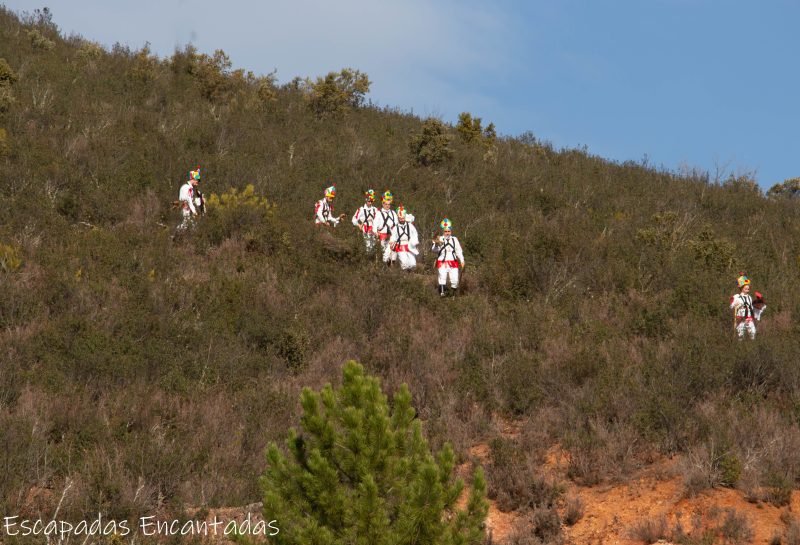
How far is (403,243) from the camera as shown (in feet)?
51.4

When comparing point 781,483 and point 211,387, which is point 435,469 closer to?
point 781,483

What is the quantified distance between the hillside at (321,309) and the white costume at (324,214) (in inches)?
18.4

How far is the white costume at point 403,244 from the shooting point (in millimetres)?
15602

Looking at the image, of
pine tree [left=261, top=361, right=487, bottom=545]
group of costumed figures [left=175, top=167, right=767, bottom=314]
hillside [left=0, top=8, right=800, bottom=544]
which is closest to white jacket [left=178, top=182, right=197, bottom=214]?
group of costumed figures [left=175, top=167, right=767, bottom=314]

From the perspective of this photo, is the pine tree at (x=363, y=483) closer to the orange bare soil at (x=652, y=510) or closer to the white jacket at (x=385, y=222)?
the orange bare soil at (x=652, y=510)

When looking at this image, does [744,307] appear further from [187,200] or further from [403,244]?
[187,200]

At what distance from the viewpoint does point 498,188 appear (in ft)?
67.3

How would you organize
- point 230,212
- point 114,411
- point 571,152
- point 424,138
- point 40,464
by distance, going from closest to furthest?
point 40,464 < point 114,411 < point 230,212 < point 424,138 < point 571,152

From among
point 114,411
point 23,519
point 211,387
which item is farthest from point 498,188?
point 23,519

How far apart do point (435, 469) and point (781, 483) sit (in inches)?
158

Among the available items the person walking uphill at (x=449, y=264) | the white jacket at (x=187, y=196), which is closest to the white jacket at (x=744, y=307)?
the person walking uphill at (x=449, y=264)

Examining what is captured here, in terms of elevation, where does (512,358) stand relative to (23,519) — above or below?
above

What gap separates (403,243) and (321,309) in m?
3.32

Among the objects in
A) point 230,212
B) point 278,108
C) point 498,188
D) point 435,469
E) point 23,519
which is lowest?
point 23,519
